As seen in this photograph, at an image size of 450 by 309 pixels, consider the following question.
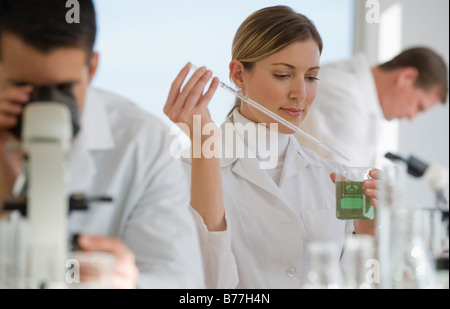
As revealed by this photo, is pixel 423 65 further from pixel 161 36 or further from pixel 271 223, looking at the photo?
pixel 271 223

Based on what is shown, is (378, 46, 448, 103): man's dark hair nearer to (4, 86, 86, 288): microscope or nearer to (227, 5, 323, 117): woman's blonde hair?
(227, 5, 323, 117): woman's blonde hair

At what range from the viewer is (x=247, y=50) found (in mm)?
2201

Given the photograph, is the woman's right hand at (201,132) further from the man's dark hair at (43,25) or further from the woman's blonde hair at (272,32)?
the man's dark hair at (43,25)

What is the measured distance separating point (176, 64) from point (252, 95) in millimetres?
538

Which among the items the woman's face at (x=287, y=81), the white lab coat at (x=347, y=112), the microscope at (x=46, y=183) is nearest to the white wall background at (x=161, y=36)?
the white lab coat at (x=347, y=112)

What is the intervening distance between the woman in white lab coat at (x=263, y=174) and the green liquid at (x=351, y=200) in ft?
0.51

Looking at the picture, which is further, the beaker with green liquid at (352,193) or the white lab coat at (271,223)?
the white lab coat at (271,223)

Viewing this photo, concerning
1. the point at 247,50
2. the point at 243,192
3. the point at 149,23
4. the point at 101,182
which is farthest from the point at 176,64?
the point at 101,182

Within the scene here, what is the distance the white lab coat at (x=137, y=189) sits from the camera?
1410 mm

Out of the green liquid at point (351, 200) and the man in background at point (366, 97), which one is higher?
the man in background at point (366, 97)

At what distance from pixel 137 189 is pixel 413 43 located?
2.67 meters

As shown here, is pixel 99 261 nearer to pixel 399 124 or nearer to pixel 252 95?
pixel 252 95

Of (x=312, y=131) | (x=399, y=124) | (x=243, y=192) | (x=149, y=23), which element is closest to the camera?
(x=243, y=192)
